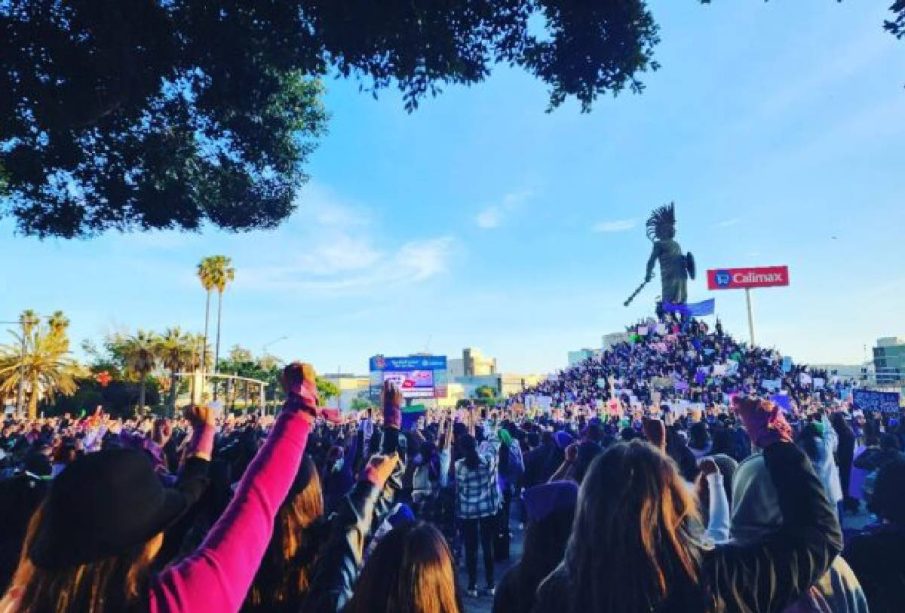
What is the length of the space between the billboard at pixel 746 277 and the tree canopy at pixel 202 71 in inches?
1948

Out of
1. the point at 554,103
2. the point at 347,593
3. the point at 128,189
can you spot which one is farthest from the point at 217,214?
the point at 347,593

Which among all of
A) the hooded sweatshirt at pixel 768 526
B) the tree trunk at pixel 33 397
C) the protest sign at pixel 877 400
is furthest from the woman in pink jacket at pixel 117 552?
the tree trunk at pixel 33 397

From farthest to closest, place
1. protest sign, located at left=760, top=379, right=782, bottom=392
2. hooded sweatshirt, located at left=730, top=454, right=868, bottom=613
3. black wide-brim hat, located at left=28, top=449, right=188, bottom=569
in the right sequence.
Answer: protest sign, located at left=760, top=379, right=782, bottom=392 < hooded sweatshirt, located at left=730, top=454, right=868, bottom=613 < black wide-brim hat, located at left=28, top=449, right=188, bottom=569

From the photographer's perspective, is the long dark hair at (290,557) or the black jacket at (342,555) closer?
the black jacket at (342,555)

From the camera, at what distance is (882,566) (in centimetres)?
281

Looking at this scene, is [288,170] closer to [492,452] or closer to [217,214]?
[217,214]

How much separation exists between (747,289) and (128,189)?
54094 millimetres

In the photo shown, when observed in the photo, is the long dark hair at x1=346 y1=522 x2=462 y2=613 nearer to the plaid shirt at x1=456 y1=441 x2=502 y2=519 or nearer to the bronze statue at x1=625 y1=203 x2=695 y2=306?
the plaid shirt at x1=456 y1=441 x2=502 y2=519

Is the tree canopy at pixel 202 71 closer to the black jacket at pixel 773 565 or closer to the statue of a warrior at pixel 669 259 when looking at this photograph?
the black jacket at pixel 773 565

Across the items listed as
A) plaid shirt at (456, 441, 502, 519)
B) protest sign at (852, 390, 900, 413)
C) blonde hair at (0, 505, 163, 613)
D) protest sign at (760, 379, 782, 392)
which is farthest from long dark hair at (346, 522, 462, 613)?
protest sign at (760, 379, 782, 392)

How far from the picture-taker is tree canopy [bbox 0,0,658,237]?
5.71m

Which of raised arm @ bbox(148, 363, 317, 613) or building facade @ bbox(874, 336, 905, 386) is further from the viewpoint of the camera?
building facade @ bbox(874, 336, 905, 386)

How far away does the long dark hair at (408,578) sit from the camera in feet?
6.17

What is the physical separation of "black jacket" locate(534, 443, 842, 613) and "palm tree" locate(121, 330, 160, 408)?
53.9 meters
